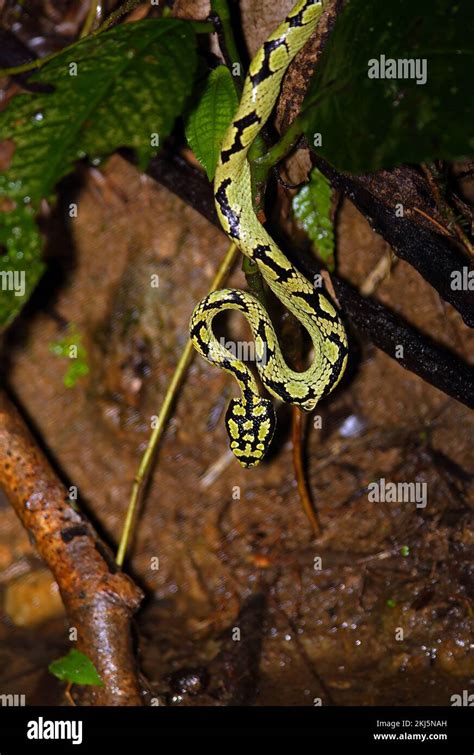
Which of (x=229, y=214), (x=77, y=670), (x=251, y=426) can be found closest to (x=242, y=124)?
(x=229, y=214)

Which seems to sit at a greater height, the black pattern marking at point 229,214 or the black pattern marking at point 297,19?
the black pattern marking at point 297,19

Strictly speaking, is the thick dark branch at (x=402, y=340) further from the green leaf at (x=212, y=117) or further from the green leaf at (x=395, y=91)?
the green leaf at (x=395, y=91)

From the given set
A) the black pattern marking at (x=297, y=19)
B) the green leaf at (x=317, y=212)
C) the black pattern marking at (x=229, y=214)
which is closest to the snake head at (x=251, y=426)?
the green leaf at (x=317, y=212)

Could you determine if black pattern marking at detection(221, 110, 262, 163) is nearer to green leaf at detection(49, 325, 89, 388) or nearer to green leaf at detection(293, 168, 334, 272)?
green leaf at detection(293, 168, 334, 272)

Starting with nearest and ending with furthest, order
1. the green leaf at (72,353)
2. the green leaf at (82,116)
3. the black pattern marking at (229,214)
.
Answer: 1. the green leaf at (82,116)
2. the black pattern marking at (229,214)
3. the green leaf at (72,353)

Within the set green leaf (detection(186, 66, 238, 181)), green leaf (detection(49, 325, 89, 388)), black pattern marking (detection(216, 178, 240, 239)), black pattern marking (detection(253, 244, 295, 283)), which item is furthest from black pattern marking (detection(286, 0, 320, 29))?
green leaf (detection(49, 325, 89, 388))

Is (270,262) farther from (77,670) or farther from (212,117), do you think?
(77,670)
